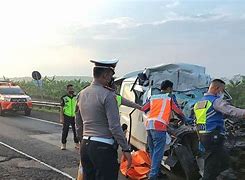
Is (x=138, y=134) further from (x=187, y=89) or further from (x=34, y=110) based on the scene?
(x=34, y=110)

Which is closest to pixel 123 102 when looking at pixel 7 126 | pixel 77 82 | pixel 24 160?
pixel 24 160

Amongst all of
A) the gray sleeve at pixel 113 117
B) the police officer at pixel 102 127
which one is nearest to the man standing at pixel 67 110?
the police officer at pixel 102 127

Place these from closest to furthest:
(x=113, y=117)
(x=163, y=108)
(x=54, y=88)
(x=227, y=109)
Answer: (x=113, y=117), (x=227, y=109), (x=163, y=108), (x=54, y=88)

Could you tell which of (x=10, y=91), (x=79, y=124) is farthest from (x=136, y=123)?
(x=10, y=91)

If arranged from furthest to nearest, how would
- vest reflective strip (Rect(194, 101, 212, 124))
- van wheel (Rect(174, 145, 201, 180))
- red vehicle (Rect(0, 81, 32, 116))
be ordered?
red vehicle (Rect(0, 81, 32, 116))
van wheel (Rect(174, 145, 201, 180))
vest reflective strip (Rect(194, 101, 212, 124))

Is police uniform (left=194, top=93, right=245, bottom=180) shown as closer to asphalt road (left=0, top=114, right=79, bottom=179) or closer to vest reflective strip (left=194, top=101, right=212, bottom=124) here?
vest reflective strip (left=194, top=101, right=212, bottom=124)

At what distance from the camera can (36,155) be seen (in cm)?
1028

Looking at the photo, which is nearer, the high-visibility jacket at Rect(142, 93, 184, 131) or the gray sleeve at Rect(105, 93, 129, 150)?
the gray sleeve at Rect(105, 93, 129, 150)

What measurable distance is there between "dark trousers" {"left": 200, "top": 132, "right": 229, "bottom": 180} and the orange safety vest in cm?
134

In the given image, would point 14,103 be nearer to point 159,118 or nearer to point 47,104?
point 47,104

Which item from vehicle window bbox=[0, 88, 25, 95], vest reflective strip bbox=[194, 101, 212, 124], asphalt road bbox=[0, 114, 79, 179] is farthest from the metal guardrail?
vest reflective strip bbox=[194, 101, 212, 124]

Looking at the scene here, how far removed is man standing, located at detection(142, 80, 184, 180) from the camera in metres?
7.18

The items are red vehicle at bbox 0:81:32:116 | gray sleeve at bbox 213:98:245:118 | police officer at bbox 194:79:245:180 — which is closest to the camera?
gray sleeve at bbox 213:98:245:118

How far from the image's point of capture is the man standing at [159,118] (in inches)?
283
